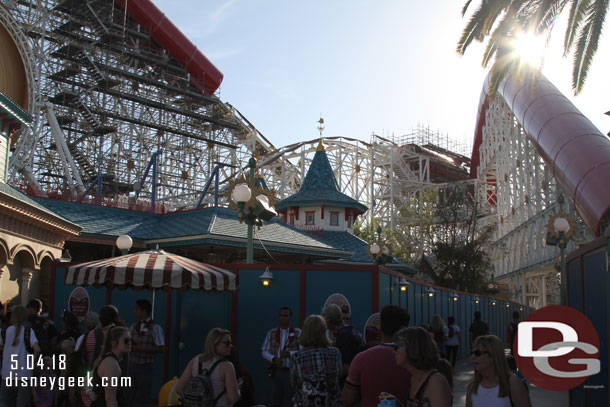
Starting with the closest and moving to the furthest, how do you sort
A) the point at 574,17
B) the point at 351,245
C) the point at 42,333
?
the point at 42,333
the point at 574,17
the point at 351,245

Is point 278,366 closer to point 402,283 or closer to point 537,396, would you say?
point 402,283

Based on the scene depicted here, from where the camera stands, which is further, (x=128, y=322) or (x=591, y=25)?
(x=128, y=322)

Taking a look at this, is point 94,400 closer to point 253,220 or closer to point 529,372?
point 529,372

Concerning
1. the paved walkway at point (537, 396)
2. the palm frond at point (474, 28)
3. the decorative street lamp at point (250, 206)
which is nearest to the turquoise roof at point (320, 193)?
the paved walkway at point (537, 396)

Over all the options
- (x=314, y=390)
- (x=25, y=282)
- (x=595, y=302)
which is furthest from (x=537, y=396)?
(x=25, y=282)

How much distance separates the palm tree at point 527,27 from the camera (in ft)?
33.9

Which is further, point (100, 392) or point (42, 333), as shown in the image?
point (42, 333)

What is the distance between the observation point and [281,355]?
864cm

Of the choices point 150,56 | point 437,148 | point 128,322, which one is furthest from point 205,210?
point 437,148

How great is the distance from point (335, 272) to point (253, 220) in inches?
75.1

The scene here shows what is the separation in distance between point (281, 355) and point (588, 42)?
25.2 feet

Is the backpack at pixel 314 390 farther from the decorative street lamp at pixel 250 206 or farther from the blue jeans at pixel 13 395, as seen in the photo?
the decorative street lamp at pixel 250 206

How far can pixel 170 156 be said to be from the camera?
53500 millimetres

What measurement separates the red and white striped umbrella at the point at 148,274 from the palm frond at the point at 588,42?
7292 mm
